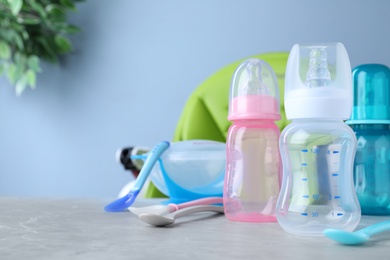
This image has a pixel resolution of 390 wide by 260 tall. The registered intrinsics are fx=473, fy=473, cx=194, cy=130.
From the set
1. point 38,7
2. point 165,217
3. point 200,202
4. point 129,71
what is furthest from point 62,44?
point 165,217

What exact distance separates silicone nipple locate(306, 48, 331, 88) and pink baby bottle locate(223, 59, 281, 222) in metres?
0.07

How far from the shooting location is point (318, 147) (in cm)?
48

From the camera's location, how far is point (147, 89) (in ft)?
5.98

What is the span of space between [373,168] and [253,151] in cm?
15

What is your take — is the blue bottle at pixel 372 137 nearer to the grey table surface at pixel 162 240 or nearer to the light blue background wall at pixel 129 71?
the grey table surface at pixel 162 240

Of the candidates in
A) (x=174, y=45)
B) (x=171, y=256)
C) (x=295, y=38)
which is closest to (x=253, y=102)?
(x=171, y=256)

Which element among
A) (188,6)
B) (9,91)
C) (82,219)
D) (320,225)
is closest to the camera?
(320,225)

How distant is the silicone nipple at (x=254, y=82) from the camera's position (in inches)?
21.6

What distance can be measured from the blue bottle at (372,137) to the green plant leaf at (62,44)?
1541mm

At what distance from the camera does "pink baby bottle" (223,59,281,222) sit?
539 millimetres

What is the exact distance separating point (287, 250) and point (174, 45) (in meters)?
1.48

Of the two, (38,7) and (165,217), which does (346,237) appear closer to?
(165,217)

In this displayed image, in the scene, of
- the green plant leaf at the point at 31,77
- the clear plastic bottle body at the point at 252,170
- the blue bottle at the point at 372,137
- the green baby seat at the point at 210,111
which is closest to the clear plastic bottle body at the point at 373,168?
the blue bottle at the point at 372,137

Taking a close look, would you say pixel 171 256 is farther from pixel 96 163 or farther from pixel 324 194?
pixel 96 163
